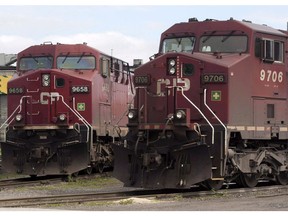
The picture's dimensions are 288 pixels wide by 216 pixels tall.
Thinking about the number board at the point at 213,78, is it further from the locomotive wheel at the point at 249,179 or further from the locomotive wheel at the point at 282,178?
the locomotive wheel at the point at 282,178

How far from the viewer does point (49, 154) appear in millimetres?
19531

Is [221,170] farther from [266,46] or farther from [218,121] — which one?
[266,46]

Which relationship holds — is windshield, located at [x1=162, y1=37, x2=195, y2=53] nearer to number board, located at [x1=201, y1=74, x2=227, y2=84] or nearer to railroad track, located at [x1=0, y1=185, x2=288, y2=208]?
number board, located at [x1=201, y1=74, x2=227, y2=84]

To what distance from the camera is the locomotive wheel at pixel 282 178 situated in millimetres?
16828

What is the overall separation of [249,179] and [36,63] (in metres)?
8.90

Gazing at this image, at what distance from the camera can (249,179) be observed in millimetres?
15938

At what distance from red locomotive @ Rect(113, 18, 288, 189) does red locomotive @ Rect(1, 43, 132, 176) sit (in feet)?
15.5

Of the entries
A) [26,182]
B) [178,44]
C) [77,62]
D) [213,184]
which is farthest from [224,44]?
[26,182]

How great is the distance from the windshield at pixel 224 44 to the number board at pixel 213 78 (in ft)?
3.64

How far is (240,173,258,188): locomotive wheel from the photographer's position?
15.8 metres

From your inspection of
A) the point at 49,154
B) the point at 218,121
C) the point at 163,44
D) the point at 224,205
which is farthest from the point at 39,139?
the point at 224,205

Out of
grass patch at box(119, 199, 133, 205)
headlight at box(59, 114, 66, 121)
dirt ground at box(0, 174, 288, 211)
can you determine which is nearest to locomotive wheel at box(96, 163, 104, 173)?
headlight at box(59, 114, 66, 121)

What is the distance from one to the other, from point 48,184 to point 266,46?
8201mm

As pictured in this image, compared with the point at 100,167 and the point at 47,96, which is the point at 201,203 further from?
the point at 100,167
